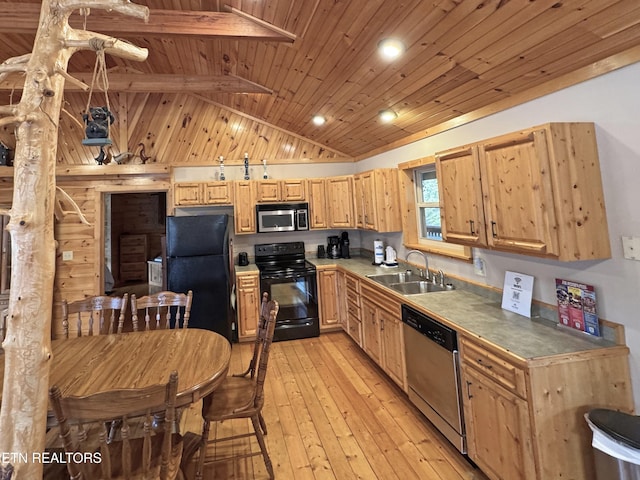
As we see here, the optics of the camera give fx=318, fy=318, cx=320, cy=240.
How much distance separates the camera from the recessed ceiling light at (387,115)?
125 inches

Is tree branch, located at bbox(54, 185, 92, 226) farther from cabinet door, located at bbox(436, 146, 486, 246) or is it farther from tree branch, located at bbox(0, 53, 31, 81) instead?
cabinet door, located at bbox(436, 146, 486, 246)

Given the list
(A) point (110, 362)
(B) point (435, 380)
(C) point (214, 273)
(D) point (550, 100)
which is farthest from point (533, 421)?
(C) point (214, 273)

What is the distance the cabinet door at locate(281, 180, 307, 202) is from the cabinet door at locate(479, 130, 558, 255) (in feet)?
9.55

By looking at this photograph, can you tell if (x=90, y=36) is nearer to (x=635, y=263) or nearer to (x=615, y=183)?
→ (x=615, y=183)

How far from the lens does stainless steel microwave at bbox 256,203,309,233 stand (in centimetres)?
450

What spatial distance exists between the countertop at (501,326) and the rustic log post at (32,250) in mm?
1938

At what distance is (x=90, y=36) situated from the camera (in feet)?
3.90

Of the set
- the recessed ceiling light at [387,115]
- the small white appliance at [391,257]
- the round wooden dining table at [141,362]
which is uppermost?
the recessed ceiling light at [387,115]

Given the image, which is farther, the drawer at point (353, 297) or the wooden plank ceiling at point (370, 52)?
the drawer at point (353, 297)

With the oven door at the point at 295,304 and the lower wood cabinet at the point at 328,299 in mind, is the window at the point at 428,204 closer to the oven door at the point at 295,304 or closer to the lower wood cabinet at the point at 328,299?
the lower wood cabinet at the point at 328,299

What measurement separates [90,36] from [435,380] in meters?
2.62

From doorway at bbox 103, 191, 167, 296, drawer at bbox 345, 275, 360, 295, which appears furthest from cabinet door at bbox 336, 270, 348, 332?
doorway at bbox 103, 191, 167, 296

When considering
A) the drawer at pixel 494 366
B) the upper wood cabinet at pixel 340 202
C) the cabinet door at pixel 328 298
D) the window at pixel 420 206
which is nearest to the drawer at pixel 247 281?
the cabinet door at pixel 328 298

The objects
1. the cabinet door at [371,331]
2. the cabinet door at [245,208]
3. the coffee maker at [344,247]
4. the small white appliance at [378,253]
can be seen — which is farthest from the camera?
the coffee maker at [344,247]
